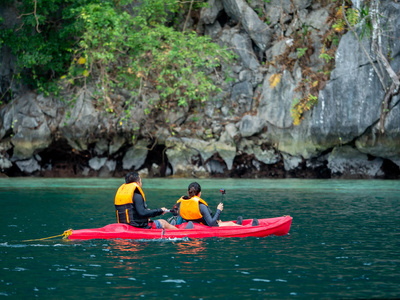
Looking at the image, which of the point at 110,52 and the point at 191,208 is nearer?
the point at 191,208

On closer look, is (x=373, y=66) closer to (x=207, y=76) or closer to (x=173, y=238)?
(x=207, y=76)

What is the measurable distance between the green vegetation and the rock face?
849mm

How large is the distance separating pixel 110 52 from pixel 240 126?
6632 millimetres

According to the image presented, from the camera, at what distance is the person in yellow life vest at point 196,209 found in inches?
339

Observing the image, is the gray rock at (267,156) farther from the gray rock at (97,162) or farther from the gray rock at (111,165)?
the gray rock at (97,162)

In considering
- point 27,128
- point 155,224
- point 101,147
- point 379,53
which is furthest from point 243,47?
point 155,224

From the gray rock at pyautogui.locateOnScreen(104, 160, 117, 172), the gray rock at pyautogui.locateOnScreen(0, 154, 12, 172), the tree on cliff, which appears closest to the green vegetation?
the gray rock at pyautogui.locateOnScreen(104, 160, 117, 172)

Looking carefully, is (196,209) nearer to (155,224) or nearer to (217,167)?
(155,224)

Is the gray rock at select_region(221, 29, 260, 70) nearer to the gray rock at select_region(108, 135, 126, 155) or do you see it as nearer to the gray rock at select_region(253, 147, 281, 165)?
the gray rock at select_region(253, 147, 281, 165)

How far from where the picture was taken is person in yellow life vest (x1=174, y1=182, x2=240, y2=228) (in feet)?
28.2

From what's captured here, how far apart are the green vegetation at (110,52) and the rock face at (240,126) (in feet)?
2.79

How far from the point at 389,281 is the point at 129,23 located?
1920 centimetres

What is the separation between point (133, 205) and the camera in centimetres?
859

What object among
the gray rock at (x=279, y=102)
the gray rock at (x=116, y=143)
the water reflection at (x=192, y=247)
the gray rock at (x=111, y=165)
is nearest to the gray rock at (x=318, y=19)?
the gray rock at (x=279, y=102)
